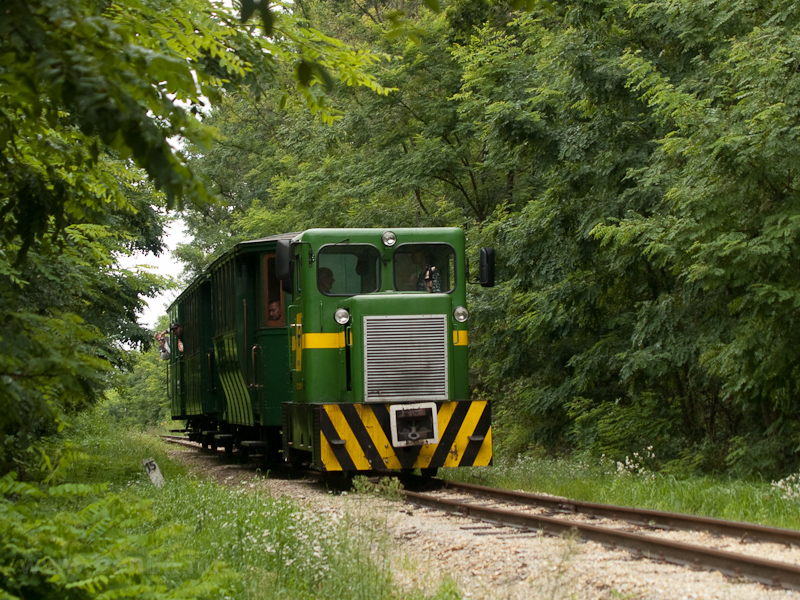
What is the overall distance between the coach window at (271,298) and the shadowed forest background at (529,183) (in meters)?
1.84

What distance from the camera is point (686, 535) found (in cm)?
678

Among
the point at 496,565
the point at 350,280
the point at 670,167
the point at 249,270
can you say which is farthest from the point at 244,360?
the point at 496,565

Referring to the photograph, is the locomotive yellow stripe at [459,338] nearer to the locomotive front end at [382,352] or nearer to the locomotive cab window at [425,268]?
the locomotive front end at [382,352]

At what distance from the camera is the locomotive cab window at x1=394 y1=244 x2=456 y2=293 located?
11.1 metres

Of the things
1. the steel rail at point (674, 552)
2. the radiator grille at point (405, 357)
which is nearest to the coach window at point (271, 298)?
the radiator grille at point (405, 357)

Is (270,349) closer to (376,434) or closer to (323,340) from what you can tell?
(323,340)

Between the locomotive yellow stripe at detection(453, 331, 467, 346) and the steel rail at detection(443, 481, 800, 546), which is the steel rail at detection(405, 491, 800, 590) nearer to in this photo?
the steel rail at detection(443, 481, 800, 546)

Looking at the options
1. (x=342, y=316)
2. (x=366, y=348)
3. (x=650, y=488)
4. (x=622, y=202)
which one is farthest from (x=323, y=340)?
(x=622, y=202)

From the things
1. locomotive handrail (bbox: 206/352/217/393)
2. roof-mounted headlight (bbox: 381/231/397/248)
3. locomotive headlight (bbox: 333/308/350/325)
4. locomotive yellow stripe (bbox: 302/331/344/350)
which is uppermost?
roof-mounted headlight (bbox: 381/231/397/248)

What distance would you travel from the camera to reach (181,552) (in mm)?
4875

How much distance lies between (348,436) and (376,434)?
32 centimetres

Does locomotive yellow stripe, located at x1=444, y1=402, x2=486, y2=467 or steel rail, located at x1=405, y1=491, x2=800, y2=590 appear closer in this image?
steel rail, located at x1=405, y1=491, x2=800, y2=590

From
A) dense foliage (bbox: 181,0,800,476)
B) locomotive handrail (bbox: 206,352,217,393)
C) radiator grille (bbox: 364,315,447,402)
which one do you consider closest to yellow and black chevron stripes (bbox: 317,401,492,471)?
radiator grille (bbox: 364,315,447,402)

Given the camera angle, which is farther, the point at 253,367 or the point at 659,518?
the point at 253,367
